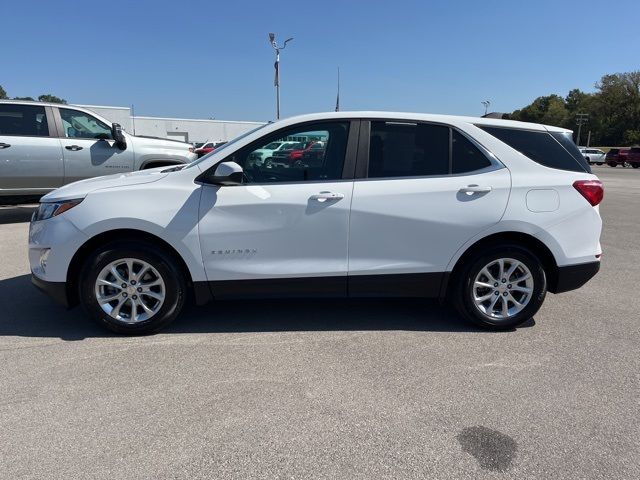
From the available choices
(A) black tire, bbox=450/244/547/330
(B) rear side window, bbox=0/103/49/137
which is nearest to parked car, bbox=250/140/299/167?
(A) black tire, bbox=450/244/547/330

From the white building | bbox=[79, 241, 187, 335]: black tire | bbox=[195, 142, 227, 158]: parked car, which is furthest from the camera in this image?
the white building

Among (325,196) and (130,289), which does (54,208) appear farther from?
(325,196)

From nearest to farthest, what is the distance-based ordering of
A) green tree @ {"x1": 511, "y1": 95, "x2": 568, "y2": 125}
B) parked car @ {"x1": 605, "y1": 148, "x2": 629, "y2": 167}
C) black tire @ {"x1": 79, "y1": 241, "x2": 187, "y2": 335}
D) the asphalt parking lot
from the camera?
the asphalt parking lot < black tire @ {"x1": 79, "y1": 241, "x2": 187, "y2": 335} < parked car @ {"x1": 605, "y1": 148, "x2": 629, "y2": 167} < green tree @ {"x1": 511, "y1": 95, "x2": 568, "y2": 125}

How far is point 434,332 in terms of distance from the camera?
4.07 metres

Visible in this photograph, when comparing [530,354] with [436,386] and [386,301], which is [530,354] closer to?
[436,386]

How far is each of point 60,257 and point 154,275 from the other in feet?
2.36

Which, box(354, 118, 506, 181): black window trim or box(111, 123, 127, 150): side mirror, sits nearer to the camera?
box(354, 118, 506, 181): black window trim

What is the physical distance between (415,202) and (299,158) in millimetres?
1021

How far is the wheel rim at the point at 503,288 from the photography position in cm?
404

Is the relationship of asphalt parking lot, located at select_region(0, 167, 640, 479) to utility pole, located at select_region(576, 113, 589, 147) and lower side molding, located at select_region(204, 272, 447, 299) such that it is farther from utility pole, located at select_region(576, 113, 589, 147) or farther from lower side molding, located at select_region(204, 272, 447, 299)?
utility pole, located at select_region(576, 113, 589, 147)

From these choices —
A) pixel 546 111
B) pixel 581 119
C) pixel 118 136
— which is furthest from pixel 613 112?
pixel 118 136

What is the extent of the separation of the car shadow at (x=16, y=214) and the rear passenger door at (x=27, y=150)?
108cm

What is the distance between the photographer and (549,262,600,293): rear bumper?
4.07 meters

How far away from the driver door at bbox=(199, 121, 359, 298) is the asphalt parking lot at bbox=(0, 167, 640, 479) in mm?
490
